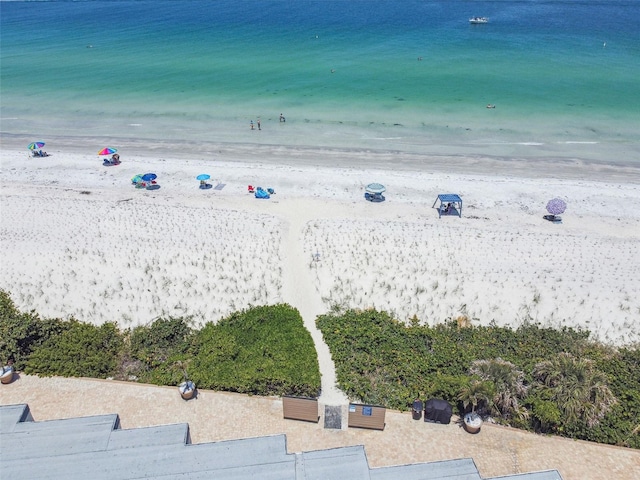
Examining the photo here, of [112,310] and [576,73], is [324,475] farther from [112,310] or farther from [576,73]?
[576,73]

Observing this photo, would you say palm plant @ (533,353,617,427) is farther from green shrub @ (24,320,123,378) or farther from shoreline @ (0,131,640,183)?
shoreline @ (0,131,640,183)

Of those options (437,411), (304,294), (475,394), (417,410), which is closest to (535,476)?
(475,394)

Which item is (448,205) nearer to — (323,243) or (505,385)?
(323,243)

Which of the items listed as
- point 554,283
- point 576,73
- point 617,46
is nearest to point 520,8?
point 617,46

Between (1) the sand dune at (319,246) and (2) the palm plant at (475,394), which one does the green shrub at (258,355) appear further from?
(2) the palm plant at (475,394)

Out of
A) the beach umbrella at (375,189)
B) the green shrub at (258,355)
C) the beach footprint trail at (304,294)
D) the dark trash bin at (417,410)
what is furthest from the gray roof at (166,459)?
the beach umbrella at (375,189)
